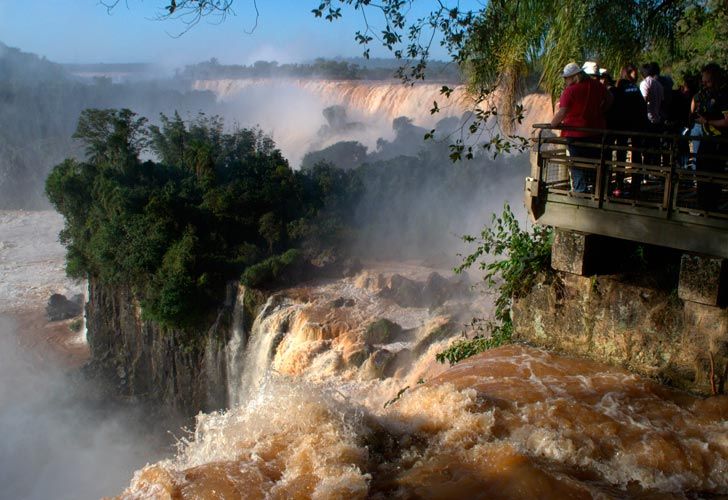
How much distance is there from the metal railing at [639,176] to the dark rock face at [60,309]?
2606cm

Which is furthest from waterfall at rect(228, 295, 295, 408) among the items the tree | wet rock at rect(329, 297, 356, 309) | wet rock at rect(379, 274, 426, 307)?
the tree

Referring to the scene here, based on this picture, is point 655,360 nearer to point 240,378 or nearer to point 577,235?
point 577,235

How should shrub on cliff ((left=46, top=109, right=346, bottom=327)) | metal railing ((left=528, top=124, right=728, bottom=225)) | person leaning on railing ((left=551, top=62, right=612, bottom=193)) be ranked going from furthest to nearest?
shrub on cliff ((left=46, top=109, right=346, bottom=327)) → person leaning on railing ((left=551, top=62, right=612, bottom=193)) → metal railing ((left=528, top=124, right=728, bottom=225))

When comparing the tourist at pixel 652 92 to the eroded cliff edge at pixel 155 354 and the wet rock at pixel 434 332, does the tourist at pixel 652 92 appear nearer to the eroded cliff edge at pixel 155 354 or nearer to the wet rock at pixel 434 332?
the wet rock at pixel 434 332

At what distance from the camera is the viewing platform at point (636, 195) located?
19.4 ft

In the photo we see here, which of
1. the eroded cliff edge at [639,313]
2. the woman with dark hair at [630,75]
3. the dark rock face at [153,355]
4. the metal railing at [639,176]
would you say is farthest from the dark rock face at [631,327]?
the dark rock face at [153,355]

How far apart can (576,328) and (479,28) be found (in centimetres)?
356

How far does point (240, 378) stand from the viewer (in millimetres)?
16594

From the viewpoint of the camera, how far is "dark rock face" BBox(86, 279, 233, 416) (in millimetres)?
17688

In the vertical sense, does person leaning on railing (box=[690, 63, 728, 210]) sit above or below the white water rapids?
above

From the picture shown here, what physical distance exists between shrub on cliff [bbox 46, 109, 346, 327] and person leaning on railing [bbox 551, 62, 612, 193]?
1192 centimetres

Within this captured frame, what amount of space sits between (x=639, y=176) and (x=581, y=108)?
100 centimetres

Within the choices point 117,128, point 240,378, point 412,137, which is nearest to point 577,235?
point 240,378

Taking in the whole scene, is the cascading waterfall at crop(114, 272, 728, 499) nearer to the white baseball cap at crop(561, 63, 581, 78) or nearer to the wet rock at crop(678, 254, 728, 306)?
the wet rock at crop(678, 254, 728, 306)
